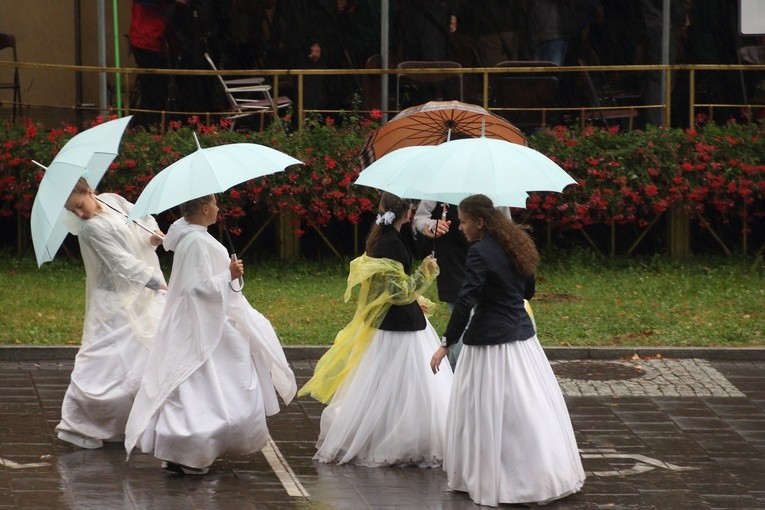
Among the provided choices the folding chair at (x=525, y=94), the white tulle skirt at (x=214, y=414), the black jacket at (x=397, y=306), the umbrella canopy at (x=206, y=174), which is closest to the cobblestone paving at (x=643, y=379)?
the black jacket at (x=397, y=306)

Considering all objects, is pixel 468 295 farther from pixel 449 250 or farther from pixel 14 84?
pixel 14 84

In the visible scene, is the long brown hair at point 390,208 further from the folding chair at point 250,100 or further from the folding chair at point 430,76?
the folding chair at point 250,100

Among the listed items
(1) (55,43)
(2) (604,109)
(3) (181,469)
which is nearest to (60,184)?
(3) (181,469)

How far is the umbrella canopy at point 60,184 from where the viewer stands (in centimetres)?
865

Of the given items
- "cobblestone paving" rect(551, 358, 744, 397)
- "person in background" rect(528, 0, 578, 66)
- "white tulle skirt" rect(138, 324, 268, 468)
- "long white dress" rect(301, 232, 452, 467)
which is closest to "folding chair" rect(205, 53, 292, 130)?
"person in background" rect(528, 0, 578, 66)

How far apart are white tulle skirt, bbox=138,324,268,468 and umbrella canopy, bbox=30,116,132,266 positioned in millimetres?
1173

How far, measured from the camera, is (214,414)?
27.5 feet

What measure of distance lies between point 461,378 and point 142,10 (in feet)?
31.7

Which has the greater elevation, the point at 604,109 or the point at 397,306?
the point at 604,109

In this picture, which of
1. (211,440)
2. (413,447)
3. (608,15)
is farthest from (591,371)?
(608,15)

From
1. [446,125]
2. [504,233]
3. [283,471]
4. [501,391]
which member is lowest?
[283,471]

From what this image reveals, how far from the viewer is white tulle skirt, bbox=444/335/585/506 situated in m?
7.88

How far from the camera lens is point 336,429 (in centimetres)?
878

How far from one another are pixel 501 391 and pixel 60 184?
9.83 ft
